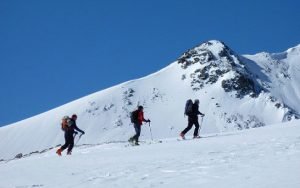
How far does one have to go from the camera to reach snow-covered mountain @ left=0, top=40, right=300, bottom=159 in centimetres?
11094

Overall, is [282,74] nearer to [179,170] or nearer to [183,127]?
[183,127]

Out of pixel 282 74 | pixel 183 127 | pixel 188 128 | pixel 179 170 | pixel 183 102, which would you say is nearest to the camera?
pixel 179 170

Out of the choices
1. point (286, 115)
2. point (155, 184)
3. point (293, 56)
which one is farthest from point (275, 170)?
point (293, 56)

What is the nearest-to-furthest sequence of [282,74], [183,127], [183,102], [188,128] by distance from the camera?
[188,128] → [183,127] → [183,102] → [282,74]

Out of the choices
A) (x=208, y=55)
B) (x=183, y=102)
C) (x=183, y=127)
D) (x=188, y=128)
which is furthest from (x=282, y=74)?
(x=188, y=128)

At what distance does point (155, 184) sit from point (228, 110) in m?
112

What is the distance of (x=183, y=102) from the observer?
418 feet

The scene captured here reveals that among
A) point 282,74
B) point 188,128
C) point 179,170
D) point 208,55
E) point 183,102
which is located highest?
point 208,55

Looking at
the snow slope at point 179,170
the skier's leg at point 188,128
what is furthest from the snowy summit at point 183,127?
the skier's leg at point 188,128

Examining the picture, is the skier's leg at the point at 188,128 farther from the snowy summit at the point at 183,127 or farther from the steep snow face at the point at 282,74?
the steep snow face at the point at 282,74

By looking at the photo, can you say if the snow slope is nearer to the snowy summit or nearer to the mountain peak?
the snowy summit

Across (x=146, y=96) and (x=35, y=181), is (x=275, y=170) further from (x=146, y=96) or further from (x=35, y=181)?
(x=146, y=96)

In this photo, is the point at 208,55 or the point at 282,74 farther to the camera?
the point at 282,74

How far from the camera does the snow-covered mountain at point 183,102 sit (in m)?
111
